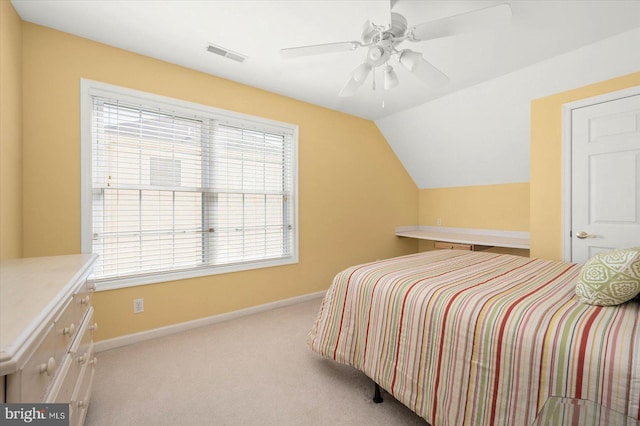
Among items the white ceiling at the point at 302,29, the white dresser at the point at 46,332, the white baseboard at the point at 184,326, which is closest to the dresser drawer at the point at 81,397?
the white dresser at the point at 46,332

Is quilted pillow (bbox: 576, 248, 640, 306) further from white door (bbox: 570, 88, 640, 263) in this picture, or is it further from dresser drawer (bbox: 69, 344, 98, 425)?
dresser drawer (bbox: 69, 344, 98, 425)

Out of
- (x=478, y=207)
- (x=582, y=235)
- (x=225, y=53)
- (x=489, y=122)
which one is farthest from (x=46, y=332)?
(x=478, y=207)

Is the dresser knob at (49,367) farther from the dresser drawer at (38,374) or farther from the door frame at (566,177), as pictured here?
the door frame at (566,177)

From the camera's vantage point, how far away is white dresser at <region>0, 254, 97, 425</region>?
2.21 ft

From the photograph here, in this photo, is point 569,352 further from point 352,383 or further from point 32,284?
point 32,284

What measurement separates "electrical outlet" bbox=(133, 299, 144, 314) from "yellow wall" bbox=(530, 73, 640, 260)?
154 inches

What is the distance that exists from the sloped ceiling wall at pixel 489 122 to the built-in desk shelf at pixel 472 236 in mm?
739

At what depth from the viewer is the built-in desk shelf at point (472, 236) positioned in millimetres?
3421

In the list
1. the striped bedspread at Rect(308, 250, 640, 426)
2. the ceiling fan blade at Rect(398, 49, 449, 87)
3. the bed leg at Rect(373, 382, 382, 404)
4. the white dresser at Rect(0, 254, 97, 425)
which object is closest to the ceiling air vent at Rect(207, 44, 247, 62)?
the ceiling fan blade at Rect(398, 49, 449, 87)

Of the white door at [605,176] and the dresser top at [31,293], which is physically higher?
the white door at [605,176]

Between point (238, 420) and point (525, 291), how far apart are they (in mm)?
1753

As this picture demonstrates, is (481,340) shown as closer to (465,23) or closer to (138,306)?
(465,23)

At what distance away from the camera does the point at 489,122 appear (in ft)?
10.8

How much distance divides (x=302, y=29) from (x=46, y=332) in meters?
2.30
